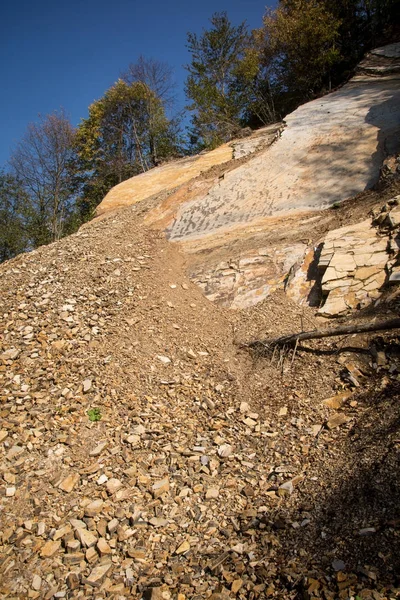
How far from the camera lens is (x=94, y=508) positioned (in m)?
2.64

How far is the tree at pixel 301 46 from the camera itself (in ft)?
38.3

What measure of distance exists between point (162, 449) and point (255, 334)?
64.4 inches

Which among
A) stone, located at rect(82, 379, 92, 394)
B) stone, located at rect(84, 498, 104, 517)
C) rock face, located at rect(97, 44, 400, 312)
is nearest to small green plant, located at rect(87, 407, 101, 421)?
stone, located at rect(82, 379, 92, 394)

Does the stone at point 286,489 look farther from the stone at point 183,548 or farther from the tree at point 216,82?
the tree at point 216,82

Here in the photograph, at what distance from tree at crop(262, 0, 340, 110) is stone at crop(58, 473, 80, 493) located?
527 inches

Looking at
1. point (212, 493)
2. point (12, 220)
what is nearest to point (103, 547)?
point (212, 493)

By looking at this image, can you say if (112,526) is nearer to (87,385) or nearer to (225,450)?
(225,450)

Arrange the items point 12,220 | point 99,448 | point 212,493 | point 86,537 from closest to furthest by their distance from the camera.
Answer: point 86,537 → point 212,493 → point 99,448 → point 12,220

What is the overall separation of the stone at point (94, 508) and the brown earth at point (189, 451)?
2 cm

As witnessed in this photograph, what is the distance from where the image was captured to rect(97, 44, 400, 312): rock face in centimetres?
503

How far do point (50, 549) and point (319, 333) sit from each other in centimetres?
262

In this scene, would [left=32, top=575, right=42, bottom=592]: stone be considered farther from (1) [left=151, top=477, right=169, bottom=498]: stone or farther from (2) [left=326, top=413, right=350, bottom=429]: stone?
(2) [left=326, top=413, right=350, bottom=429]: stone

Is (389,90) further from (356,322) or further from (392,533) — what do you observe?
(392,533)

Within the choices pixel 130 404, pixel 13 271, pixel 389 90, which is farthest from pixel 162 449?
pixel 389 90
